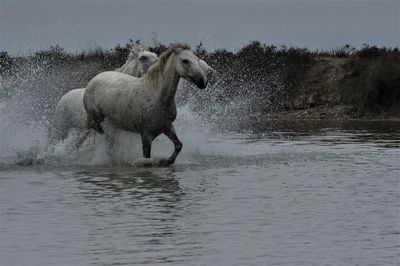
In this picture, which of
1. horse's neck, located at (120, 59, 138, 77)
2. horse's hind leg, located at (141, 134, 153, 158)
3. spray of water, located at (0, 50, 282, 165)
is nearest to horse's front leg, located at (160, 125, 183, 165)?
horse's hind leg, located at (141, 134, 153, 158)

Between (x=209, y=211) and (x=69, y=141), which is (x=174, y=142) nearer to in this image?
(x=69, y=141)

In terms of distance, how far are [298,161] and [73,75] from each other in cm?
2221

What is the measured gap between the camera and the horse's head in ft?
54.5

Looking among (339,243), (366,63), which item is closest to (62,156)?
(339,243)

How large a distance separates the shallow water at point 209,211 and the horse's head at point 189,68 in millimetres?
1319

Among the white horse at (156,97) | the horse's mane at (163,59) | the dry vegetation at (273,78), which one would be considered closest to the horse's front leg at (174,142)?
the white horse at (156,97)

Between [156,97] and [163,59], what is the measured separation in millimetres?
590

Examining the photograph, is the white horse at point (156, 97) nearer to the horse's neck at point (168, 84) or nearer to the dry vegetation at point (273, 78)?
the horse's neck at point (168, 84)

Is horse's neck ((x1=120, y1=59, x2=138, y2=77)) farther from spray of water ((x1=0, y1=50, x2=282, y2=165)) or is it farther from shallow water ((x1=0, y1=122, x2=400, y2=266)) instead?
shallow water ((x1=0, y1=122, x2=400, y2=266))

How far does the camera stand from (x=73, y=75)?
3950 cm

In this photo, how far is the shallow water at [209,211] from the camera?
9.86 m

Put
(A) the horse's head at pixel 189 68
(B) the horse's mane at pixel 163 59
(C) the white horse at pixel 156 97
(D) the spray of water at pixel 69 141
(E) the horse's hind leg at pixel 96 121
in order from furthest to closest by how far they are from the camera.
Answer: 1. (E) the horse's hind leg at pixel 96 121
2. (D) the spray of water at pixel 69 141
3. (B) the horse's mane at pixel 163 59
4. (C) the white horse at pixel 156 97
5. (A) the horse's head at pixel 189 68

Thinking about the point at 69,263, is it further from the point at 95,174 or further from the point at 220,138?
the point at 220,138

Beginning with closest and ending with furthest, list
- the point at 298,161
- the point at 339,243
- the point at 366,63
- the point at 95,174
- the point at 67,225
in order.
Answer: the point at 339,243 < the point at 67,225 < the point at 95,174 < the point at 298,161 < the point at 366,63
